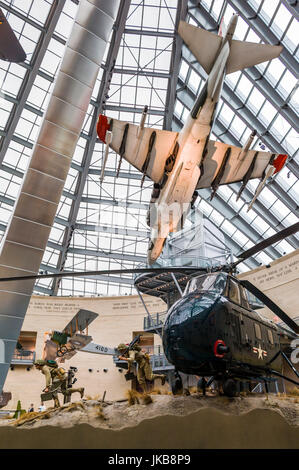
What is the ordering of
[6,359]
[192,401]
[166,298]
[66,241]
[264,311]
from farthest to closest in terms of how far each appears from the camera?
[66,241], [264,311], [166,298], [6,359], [192,401]

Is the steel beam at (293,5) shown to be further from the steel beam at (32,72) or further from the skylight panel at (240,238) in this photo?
the skylight panel at (240,238)

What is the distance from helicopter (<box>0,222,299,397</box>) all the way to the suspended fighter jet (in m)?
9.06

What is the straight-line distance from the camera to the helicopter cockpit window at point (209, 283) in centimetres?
619

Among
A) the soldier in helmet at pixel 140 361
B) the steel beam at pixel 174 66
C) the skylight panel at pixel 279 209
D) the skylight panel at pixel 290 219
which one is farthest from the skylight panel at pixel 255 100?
the soldier in helmet at pixel 140 361

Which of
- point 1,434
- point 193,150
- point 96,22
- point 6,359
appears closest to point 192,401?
point 1,434

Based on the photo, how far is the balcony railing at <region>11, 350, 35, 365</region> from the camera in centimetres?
2813

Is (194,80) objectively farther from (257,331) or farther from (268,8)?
(257,331)

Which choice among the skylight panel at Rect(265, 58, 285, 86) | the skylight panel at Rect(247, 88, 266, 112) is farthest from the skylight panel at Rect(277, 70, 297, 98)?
the skylight panel at Rect(247, 88, 266, 112)

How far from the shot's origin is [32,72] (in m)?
26.8

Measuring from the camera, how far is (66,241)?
37.1 metres

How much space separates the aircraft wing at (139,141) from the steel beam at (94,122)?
1446 cm

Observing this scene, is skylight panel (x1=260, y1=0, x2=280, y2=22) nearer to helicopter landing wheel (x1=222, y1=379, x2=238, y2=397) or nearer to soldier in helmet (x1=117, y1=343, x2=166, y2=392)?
soldier in helmet (x1=117, y1=343, x2=166, y2=392)
